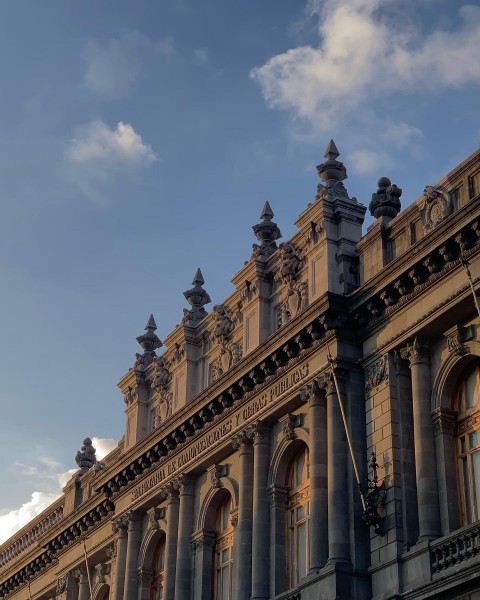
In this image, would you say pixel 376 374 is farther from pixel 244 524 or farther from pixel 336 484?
pixel 244 524

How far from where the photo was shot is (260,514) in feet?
126

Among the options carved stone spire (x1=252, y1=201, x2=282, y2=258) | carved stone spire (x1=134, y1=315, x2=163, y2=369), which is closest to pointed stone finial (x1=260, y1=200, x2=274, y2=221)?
carved stone spire (x1=252, y1=201, x2=282, y2=258)

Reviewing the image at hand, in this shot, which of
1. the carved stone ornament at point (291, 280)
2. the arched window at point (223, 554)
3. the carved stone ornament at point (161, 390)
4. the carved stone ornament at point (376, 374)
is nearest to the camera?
the carved stone ornament at point (376, 374)

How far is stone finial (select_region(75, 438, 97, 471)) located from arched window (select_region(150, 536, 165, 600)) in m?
11.4

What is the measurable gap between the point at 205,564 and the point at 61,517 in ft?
57.4

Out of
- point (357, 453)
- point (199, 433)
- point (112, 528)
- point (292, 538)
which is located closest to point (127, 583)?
point (112, 528)

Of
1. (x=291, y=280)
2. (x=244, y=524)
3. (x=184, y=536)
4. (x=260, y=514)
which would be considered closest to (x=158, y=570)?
(x=184, y=536)

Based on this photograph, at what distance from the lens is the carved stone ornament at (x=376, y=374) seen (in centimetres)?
3541

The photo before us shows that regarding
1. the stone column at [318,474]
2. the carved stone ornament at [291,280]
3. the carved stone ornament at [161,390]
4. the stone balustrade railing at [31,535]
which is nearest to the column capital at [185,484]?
the carved stone ornament at [161,390]

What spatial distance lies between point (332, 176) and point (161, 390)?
1225 cm

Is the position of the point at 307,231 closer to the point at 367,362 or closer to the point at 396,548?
the point at 367,362

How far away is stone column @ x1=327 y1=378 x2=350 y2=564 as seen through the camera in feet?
111

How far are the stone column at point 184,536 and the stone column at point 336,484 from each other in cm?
894

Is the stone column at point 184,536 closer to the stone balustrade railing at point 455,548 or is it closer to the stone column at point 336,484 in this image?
the stone column at point 336,484
